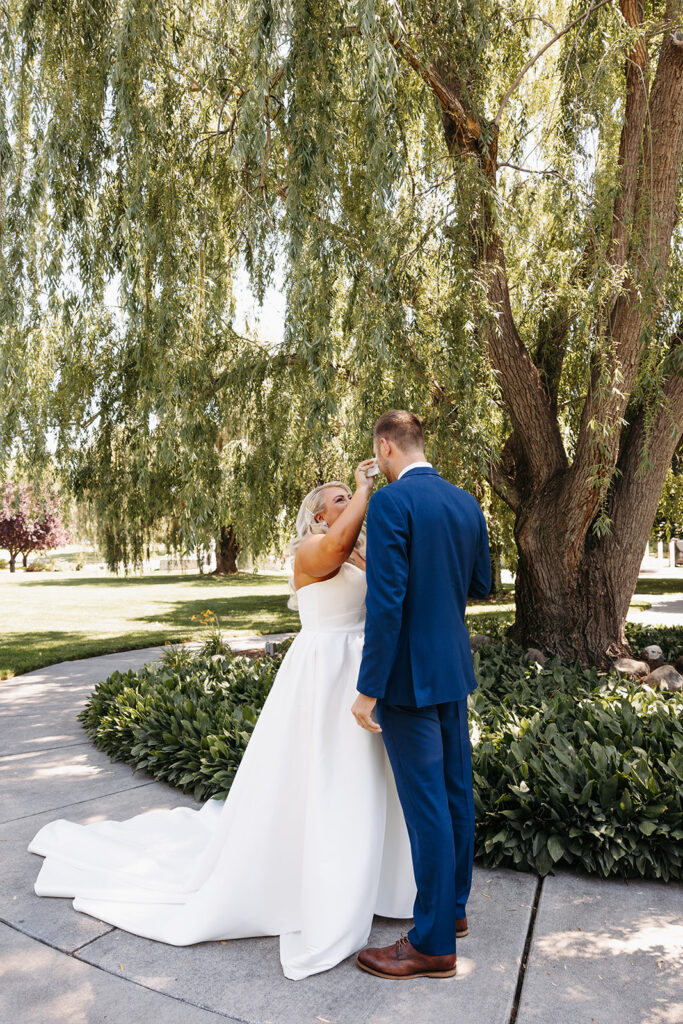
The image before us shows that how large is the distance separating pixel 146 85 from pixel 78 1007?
541cm

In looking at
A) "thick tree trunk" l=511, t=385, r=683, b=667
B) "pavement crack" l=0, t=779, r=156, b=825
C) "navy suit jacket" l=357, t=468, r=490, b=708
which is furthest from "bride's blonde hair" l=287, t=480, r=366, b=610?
"thick tree trunk" l=511, t=385, r=683, b=667

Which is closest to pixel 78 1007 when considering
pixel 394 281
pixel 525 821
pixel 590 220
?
pixel 525 821

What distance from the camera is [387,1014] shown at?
2432 mm

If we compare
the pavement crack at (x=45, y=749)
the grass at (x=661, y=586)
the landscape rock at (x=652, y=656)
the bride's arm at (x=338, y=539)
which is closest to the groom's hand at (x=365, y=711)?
the bride's arm at (x=338, y=539)

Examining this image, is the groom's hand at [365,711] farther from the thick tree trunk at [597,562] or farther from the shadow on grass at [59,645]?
the shadow on grass at [59,645]

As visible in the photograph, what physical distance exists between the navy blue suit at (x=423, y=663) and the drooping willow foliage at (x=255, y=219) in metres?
2.13

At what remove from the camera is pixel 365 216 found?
5176mm

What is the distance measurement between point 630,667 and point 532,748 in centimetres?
305

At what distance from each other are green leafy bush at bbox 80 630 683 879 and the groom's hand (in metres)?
1.25

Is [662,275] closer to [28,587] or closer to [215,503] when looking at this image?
[215,503]

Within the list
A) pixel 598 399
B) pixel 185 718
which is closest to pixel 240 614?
pixel 185 718

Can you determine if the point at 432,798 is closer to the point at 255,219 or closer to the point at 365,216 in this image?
the point at 365,216

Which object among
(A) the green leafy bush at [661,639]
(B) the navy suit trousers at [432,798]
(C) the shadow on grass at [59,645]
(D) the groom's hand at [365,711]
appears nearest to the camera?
(B) the navy suit trousers at [432,798]

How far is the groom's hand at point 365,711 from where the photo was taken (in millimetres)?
2725
